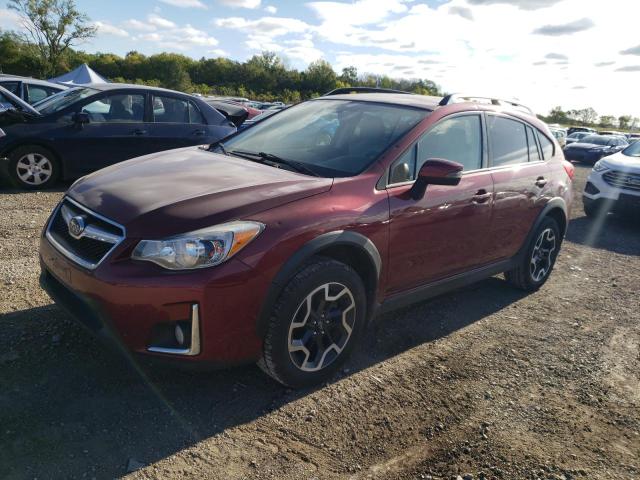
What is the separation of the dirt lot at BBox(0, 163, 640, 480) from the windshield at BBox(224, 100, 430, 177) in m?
1.36

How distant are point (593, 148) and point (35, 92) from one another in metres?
22.4

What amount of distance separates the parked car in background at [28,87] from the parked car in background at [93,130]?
231 cm

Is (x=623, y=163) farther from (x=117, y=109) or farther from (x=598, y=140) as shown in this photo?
(x=598, y=140)

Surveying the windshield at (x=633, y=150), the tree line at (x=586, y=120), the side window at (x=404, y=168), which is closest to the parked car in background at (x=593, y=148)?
the windshield at (x=633, y=150)

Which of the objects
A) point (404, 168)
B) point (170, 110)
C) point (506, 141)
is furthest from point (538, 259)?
point (170, 110)

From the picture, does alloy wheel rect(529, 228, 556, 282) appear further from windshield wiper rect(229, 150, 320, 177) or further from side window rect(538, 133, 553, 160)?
windshield wiper rect(229, 150, 320, 177)

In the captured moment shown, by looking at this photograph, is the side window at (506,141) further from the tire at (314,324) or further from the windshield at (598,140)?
the windshield at (598,140)

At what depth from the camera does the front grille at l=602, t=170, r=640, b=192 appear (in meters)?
8.52

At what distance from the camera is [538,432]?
294 centimetres

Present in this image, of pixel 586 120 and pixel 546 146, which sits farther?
pixel 586 120

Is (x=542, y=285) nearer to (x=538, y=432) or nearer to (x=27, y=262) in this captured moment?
(x=538, y=432)

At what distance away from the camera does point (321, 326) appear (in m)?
3.03

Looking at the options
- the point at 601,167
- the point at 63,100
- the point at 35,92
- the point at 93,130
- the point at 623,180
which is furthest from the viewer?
the point at 35,92

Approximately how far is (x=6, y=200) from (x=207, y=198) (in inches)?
Result: 209
